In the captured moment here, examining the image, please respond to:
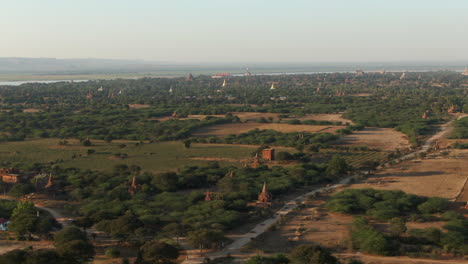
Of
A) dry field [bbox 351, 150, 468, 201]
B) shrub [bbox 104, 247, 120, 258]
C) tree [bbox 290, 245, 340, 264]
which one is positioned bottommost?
dry field [bbox 351, 150, 468, 201]

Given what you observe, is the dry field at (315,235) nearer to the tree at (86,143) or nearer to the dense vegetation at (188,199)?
the dense vegetation at (188,199)

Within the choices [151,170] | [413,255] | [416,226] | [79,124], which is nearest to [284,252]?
[413,255]

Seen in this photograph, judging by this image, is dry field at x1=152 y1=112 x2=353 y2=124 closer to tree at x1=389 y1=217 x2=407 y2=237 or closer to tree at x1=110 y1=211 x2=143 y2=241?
tree at x1=389 y1=217 x2=407 y2=237

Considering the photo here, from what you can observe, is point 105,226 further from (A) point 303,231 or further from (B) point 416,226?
(B) point 416,226

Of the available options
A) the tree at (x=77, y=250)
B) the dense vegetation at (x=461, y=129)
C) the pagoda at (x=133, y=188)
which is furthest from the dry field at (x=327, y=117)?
the tree at (x=77, y=250)

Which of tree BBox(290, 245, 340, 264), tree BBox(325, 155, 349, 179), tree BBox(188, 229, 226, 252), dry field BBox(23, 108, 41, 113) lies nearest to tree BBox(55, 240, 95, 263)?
tree BBox(188, 229, 226, 252)
